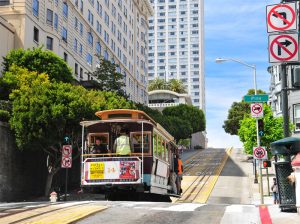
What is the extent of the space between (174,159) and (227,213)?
481 inches

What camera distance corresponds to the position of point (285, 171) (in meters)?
11.0

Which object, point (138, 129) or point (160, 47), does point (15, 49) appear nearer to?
point (138, 129)

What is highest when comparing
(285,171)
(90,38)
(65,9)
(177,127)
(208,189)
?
(65,9)

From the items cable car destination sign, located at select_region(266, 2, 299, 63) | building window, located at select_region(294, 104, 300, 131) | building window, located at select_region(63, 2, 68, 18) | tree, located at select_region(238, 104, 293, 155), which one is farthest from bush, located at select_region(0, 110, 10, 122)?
building window, located at select_region(294, 104, 300, 131)

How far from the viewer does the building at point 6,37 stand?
43031 millimetres

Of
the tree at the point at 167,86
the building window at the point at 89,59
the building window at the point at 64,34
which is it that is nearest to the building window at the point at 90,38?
the building window at the point at 89,59

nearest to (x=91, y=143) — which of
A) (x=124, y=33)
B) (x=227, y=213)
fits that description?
(x=227, y=213)

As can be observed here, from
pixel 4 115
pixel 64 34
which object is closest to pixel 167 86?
pixel 64 34

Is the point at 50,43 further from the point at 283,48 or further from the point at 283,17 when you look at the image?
the point at 283,48

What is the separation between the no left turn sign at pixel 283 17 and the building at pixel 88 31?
38821mm

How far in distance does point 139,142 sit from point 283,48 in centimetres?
828

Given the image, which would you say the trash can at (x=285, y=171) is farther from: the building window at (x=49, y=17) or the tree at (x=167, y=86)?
the tree at (x=167, y=86)

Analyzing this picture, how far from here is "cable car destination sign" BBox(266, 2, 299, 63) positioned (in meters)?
10.0

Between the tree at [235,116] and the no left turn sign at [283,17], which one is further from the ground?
the tree at [235,116]
